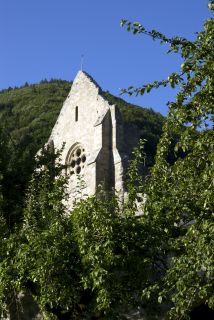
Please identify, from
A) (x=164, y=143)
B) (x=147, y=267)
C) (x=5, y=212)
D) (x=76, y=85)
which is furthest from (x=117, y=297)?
(x=76, y=85)

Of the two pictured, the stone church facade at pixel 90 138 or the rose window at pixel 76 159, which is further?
the rose window at pixel 76 159

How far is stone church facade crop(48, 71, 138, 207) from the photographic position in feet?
81.5

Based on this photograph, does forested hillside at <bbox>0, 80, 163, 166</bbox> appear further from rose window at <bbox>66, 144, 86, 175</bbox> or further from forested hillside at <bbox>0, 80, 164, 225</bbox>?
rose window at <bbox>66, 144, 86, 175</bbox>

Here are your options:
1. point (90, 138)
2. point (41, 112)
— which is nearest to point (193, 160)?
point (90, 138)

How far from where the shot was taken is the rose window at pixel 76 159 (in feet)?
90.0

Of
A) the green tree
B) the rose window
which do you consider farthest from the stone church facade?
the green tree

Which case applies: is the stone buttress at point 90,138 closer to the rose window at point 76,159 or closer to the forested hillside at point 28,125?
the rose window at point 76,159

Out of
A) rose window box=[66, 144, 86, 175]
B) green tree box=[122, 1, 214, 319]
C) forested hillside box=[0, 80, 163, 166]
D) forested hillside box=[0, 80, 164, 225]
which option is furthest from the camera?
forested hillside box=[0, 80, 163, 166]

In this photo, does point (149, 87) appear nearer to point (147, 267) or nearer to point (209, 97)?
point (209, 97)

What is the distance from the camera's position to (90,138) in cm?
2731

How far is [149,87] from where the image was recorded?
7473mm

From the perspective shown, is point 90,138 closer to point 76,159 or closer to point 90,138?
point 90,138

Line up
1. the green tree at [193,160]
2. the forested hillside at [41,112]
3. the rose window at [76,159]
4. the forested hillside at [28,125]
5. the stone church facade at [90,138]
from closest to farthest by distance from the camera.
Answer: the green tree at [193,160] < the forested hillside at [28,125] < the stone church facade at [90,138] < the rose window at [76,159] < the forested hillside at [41,112]

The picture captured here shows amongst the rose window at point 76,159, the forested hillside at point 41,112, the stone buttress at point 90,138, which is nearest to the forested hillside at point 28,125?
the forested hillside at point 41,112
